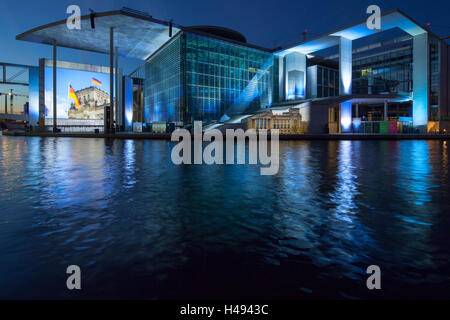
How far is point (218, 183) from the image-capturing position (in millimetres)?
6797

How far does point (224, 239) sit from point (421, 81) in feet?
156

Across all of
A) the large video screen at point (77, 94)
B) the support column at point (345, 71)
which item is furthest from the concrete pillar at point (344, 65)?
the large video screen at point (77, 94)

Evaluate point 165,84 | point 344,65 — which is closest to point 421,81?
point 344,65

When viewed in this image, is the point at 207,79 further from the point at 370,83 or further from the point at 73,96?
the point at 370,83

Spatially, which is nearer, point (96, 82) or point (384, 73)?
point (96, 82)

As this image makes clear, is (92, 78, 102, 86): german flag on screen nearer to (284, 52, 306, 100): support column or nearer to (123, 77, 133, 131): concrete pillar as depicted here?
(123, 77, 133, 131): concrete pillar

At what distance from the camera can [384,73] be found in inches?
2286

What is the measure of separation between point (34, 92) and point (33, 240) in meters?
61.1

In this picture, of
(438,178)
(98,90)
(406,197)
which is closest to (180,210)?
(406,197)

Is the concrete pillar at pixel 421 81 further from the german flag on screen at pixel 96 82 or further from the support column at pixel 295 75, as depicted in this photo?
the german flag on screen at pixel 96 82

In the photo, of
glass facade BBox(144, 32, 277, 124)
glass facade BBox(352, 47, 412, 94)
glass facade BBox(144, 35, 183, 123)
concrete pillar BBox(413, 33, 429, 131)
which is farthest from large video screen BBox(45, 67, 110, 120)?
concrete pillar BBox(413, 33, 429, 131)

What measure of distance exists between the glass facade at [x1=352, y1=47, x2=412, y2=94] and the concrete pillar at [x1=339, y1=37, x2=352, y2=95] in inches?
541

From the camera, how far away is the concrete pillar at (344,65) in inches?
1715

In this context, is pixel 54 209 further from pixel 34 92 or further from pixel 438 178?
pixel 34 92
